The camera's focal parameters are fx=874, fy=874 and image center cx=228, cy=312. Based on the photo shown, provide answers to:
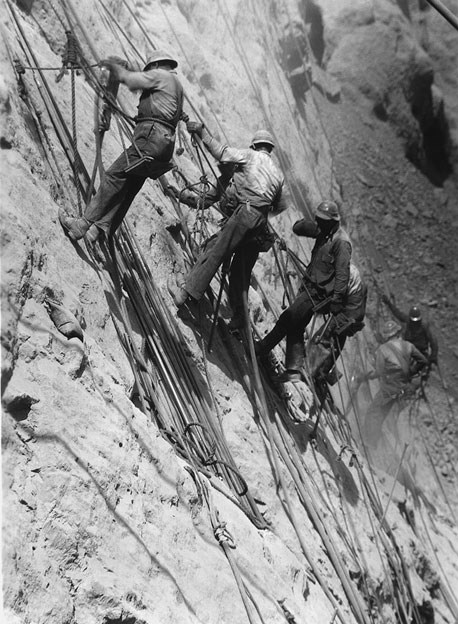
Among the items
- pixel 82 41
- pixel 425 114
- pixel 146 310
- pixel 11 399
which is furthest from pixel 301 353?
pixel 425 114

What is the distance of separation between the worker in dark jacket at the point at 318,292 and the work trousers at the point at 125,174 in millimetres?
1921

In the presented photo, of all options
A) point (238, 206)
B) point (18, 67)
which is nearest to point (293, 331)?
point (238, 206)

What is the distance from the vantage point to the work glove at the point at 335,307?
23.7 ft

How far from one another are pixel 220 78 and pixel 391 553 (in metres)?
5.35

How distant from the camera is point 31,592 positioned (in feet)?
10.9

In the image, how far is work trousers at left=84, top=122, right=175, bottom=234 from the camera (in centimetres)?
555

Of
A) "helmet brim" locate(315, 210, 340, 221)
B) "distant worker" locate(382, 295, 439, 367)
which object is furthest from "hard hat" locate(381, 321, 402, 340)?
"helmet brim" locate(315, 210, 340, 221)

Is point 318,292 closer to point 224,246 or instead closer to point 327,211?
point 327,211

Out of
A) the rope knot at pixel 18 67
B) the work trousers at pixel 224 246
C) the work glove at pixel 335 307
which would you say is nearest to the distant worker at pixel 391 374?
the work glove at pixel 335 307

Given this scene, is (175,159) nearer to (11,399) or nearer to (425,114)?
(11,399)

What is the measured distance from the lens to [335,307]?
23.9 ft

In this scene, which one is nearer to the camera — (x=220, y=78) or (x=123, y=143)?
(x=123, y=143)

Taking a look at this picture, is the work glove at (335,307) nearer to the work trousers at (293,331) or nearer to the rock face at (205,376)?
the work trousers at (293,331)

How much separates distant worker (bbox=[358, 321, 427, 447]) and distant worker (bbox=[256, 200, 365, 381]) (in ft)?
9.85
